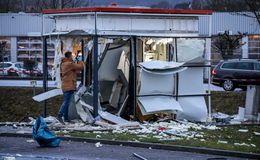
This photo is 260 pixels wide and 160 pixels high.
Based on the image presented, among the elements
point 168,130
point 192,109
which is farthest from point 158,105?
point 168,130

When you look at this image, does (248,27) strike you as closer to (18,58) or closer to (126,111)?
(18,58)

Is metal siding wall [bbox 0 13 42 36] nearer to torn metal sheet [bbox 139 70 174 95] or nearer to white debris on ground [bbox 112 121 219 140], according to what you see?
torn metal sheet [bbox 139 70 174 95]

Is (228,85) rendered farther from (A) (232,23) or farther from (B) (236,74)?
(A) (232,23)

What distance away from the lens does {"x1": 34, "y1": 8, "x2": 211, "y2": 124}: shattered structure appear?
1677 cm

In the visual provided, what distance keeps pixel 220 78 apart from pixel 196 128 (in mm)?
15939

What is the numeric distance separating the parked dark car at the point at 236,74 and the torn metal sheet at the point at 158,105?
13983mm

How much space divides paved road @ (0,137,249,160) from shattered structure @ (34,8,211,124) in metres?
3.61

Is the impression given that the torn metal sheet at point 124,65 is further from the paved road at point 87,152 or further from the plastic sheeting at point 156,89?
the paved road at point 87,152

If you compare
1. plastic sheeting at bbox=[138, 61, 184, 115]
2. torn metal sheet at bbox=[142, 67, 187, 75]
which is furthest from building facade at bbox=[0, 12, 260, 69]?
torn metal sheet at bbox=[142, 67, 187, 75]

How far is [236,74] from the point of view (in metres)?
30.8

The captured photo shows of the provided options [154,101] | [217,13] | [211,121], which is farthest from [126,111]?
[217,13]

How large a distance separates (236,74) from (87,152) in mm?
20077

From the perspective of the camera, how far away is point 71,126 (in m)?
15.4

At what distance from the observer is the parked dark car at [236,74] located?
30609mm
